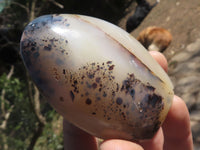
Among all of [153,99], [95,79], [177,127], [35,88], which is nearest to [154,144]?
[177,127]

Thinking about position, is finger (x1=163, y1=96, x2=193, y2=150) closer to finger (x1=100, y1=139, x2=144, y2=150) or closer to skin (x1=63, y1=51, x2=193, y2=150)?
skin (x1=63, y1=51, x2=193, y2=150)

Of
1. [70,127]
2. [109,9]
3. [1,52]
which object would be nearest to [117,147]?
[70,127]

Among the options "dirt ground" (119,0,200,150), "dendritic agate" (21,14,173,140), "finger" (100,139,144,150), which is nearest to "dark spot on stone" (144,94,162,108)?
"dendritic agate" (21,14,173,140)

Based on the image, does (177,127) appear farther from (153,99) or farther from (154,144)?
(153,99)

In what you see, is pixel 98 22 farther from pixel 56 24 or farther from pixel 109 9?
pixel 109 9

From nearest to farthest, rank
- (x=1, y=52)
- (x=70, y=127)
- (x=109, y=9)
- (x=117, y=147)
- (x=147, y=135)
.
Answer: (x=117, y=147), (x=147, y=135), (x=70, y=127), (x=1, y=52), (x=109, y=9)
